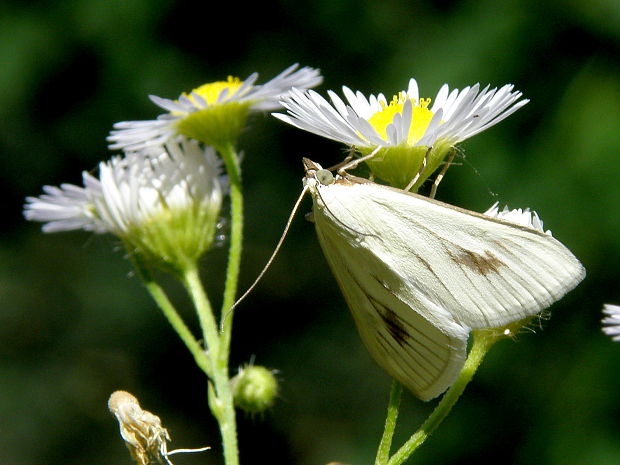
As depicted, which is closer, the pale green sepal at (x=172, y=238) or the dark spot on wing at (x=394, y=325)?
the dark spot on wing at (x=394, y=325)

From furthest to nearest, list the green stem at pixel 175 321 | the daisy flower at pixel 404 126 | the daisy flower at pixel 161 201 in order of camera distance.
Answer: the daisy flower at pixel 161 201 < the green stem at pixel 175 321 < the daisy flower at pixel 404 126

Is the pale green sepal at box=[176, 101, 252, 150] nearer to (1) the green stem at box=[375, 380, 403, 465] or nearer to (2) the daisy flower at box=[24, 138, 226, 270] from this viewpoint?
(2) the daisy flower at box=[24, 138, 226, 270]

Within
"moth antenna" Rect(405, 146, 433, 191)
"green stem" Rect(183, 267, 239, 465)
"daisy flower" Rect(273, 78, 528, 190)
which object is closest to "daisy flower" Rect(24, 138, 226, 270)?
"green stem" Rect(183, 267, 239, 465)

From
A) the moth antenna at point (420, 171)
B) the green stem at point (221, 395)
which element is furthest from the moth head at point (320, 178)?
the green stem at point (221, 395)

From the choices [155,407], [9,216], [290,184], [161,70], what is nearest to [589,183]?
[290,184]

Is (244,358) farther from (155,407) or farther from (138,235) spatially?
(138,235)

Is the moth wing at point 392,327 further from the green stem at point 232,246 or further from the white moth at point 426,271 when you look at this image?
the green stem at point 232,246
